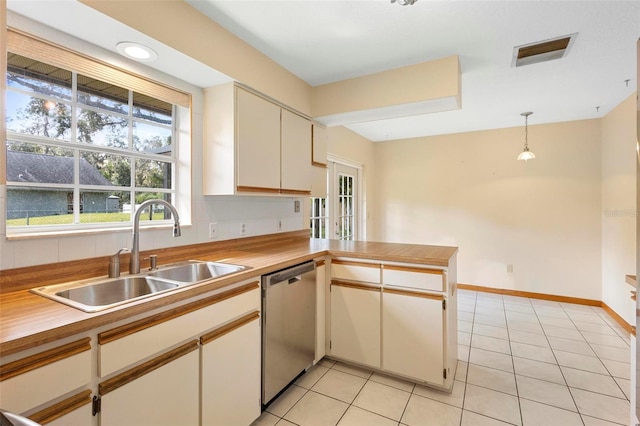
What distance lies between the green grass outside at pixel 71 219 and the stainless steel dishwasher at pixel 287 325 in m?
0.94

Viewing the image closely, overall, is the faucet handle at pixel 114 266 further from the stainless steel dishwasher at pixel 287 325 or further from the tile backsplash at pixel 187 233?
the stainless steel dishwasher at pixel 287 325

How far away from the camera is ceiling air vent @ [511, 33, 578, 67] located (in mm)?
2105

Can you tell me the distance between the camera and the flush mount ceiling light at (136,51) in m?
1.59

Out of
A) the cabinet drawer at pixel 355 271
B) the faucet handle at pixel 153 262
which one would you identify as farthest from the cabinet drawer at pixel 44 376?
the cabinet drawer at pixel 355 271

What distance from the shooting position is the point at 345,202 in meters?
4.54

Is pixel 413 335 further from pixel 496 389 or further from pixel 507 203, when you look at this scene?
pixel 507 203

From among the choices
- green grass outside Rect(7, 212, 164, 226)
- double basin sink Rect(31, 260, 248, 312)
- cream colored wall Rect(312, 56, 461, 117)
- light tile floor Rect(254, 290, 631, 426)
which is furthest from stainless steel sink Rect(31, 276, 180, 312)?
cream colored wall Rect(312, 56, 461, 117)

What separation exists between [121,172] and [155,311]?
3.47 feet

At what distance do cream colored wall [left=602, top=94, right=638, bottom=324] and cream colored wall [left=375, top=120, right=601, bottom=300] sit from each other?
0.19 m

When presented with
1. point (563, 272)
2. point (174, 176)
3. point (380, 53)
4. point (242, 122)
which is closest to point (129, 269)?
point (174, 176)

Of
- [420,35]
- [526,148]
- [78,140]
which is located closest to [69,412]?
[78,140]

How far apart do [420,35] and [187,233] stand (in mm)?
2099

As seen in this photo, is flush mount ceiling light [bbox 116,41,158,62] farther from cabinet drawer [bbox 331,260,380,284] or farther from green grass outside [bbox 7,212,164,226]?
cabinet drawer [bbox 331,260,380,284]

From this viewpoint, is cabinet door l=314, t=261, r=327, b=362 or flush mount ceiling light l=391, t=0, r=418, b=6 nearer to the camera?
flush mount ceiling light l=391, t=0, r=418, b=6
